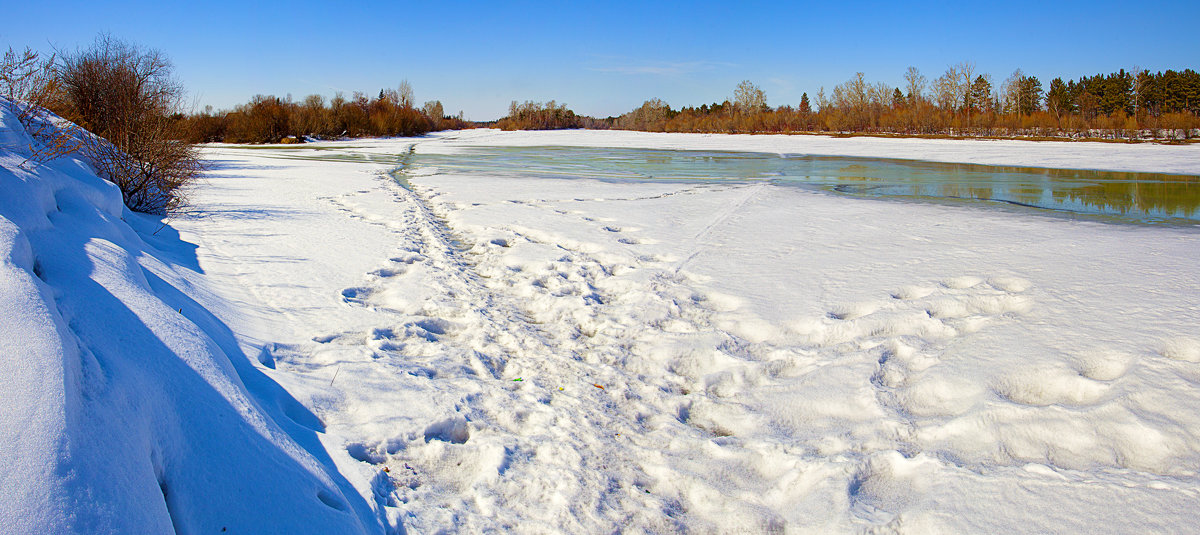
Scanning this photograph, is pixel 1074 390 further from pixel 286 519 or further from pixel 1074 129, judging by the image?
pixel 1074 129

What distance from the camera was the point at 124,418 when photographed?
2.01 meters

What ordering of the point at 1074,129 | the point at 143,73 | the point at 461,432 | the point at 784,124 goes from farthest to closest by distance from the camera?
the point at 784,124 → the point at 1074,129 → the point at 143,73 → the point at 461,432

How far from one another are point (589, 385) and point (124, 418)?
2551 mm

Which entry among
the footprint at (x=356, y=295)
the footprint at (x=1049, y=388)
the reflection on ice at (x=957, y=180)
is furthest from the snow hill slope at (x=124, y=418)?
the reflection on ice at (x=957, y=180)

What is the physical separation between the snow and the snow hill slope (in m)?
0.01

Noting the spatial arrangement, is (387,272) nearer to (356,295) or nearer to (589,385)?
(356,295)

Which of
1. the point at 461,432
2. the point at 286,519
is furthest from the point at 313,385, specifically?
the point at 286,519

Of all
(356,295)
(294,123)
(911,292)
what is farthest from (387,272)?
(294,123)

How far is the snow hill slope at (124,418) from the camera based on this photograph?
1628mm

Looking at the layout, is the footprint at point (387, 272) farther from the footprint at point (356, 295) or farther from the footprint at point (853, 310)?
the footprint at point (853, 310)

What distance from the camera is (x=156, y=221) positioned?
8.54m

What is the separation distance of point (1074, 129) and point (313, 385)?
173 feet

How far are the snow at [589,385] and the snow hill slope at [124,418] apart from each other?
1cm

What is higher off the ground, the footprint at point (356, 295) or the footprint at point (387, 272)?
the footprint at point (387, 272)
